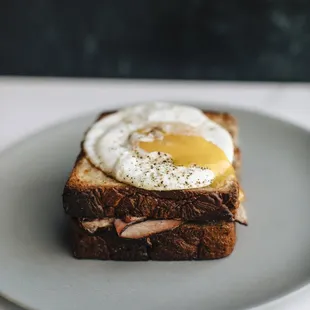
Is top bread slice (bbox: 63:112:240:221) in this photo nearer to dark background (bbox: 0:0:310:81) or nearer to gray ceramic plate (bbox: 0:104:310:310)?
gray ceramic plate (bbox: 0:104:310:310)

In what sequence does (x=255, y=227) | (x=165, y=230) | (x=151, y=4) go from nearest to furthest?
1. (x=165, y=230)
2. (x=255, y=227)
3. (x=151, y=4)

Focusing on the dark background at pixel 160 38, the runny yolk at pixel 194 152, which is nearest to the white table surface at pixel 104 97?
the dark background at pixel 160 38

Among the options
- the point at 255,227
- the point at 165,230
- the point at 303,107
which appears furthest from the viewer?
the point at 303,107

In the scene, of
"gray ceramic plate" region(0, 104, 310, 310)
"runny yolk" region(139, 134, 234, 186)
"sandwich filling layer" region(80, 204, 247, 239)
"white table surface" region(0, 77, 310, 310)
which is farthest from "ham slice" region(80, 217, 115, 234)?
"white table surface" region(0, 77, 310, 310)

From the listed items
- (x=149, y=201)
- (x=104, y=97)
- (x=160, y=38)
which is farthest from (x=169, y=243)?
(x=160, y=38)

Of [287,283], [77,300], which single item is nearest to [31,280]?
[77,300]

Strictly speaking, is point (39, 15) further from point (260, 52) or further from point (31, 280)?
Answer: point (31, 280)

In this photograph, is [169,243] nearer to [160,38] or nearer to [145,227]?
[145,227]
